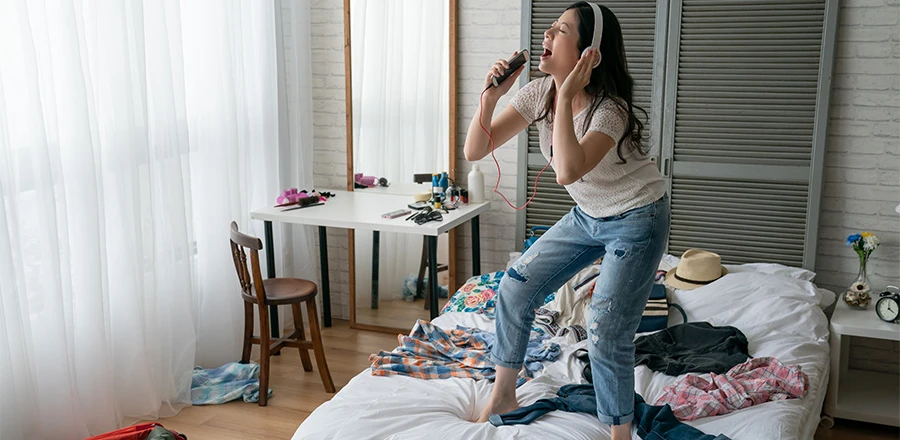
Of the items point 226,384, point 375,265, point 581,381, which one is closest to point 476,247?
point 375,265

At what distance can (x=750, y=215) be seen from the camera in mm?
3703

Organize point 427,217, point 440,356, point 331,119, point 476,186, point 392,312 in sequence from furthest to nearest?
1. point 331,119
2. point 392,312
3. point 476,186
4. point 427,217
5. point 440,356

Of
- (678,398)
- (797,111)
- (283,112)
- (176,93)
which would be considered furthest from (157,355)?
(797,111)

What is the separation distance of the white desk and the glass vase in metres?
1.66

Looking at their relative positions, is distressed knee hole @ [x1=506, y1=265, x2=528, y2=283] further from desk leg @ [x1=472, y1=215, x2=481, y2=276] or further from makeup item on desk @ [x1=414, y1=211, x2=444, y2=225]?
desk leg @ [x1=472, y1=215, x2=481, y2=276]

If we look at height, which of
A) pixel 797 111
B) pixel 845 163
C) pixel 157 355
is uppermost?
pixel 797 111

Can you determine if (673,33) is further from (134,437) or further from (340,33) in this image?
(134,437)

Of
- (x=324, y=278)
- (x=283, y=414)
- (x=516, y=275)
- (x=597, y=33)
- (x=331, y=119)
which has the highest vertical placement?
(x=597, y=33)

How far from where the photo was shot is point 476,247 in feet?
13.7

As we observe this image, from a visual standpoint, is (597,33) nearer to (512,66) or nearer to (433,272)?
(512,66)

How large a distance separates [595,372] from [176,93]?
2.24m

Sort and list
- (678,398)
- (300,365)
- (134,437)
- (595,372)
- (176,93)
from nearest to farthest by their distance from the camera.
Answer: (595,372), (678,398), (134,437), (176,93), (300,365)

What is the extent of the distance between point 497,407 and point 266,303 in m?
1.43

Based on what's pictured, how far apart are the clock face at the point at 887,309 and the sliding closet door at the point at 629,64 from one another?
1120 mm
